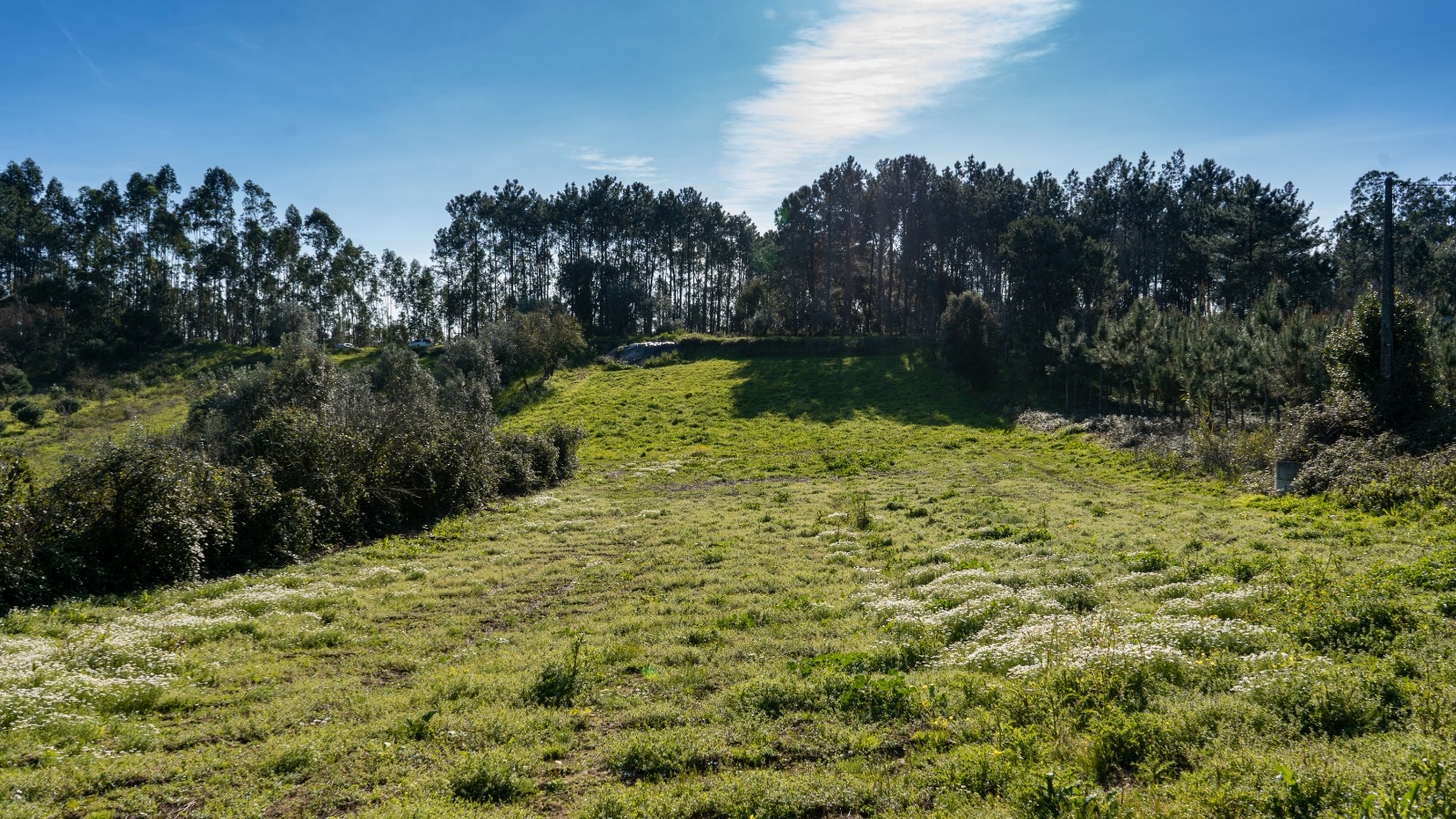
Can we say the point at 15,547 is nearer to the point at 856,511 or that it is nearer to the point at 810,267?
the point at 856,511

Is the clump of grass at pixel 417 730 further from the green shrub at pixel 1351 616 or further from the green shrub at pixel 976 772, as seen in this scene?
the green shrub at pixel 1351 616

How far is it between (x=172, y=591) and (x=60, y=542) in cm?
218

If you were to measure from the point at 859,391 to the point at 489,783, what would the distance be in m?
54.6

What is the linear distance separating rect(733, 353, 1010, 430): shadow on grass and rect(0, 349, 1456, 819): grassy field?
32.3m

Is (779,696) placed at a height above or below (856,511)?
above

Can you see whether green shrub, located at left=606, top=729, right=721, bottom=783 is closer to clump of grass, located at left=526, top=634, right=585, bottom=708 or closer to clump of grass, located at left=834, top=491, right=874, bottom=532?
clump of grass, located at left=526, top=634, right=585, bottom=708

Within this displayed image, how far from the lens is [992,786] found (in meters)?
6.54

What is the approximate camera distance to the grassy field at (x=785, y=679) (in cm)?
665

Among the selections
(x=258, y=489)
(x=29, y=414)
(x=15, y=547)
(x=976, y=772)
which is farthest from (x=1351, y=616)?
(x=29, y=414)

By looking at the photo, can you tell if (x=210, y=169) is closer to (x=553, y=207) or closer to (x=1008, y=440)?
(x=553, y=207)

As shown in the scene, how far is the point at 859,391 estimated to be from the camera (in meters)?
59.9

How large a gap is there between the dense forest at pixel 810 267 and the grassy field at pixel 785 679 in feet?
116

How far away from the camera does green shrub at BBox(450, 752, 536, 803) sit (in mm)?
7109

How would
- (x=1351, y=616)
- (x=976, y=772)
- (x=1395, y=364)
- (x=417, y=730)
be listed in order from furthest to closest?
(x=1395, y=364) → (x=1351, y=616) → (x=417, y=730) → (x=976, y=772)
